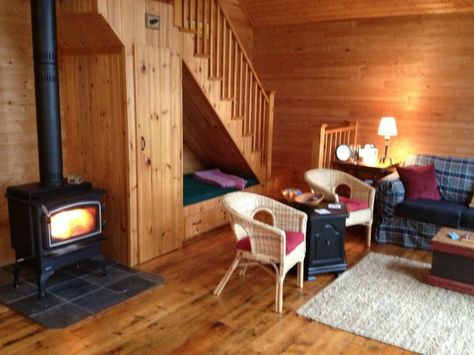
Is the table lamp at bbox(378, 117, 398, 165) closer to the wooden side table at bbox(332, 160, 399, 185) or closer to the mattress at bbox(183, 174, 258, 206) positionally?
the wooden side table at bbox(332, 160, 399, 185)

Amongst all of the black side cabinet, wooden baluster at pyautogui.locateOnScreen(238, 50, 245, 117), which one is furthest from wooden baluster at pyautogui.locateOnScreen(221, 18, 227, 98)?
the black side cabinet

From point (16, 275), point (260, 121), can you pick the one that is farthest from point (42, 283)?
point (260, 121)

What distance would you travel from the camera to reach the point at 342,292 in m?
3.47

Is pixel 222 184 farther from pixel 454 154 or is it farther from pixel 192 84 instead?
pixel 454 154

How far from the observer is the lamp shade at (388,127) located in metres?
5.23

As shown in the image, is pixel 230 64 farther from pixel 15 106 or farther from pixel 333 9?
pixel 15 106

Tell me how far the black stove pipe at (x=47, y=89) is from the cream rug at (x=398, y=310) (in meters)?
2.14

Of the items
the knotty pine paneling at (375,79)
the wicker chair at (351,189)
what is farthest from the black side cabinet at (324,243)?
the knotty pine paneling at (375,79)

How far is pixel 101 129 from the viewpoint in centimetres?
388

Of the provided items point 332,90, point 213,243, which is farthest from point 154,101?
point 332,90

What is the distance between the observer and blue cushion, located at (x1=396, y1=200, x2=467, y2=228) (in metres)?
4.30

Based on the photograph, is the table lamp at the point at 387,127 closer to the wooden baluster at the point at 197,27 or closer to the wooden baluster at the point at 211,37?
the wooden baluster at the point at 211,37

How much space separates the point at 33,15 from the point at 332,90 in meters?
3.90

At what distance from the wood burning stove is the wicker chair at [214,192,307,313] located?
111 centimetres
